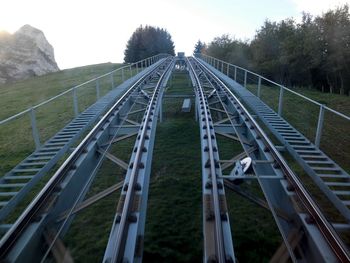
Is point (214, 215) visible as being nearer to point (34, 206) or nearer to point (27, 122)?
point (34, 206)

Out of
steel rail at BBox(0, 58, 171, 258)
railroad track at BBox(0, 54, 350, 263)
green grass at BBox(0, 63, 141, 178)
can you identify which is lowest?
green grass at BBox(0, 63, 141, 178)

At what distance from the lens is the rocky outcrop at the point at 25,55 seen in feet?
118

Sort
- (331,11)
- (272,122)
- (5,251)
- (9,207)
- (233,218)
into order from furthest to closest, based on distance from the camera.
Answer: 1. (331,11)
2. (272,122)
3. (233,218)
4. (9,207)
5. (5,251)

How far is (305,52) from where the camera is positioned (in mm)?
32875

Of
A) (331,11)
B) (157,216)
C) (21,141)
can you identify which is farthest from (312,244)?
(331,11)

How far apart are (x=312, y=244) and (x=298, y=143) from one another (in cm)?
416

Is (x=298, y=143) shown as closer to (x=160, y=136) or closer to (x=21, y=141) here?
(x=160, y=136)

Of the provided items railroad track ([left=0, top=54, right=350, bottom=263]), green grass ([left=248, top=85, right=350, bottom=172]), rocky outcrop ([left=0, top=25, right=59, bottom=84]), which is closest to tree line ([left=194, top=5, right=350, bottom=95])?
green grass ([left=248, top=85, right=350, bottom=172])

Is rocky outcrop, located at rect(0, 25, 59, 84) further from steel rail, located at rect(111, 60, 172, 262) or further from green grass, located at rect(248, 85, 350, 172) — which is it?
steel rail, located at rect(111, 60, 172, 262)

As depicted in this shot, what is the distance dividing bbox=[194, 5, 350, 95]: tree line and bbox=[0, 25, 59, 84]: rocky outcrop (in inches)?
998

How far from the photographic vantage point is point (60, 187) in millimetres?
5023

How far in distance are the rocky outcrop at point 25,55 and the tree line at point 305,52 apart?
25351 mm

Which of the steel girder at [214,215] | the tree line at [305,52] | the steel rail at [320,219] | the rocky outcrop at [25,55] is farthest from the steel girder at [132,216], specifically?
the rocky outcrop at [25,55]

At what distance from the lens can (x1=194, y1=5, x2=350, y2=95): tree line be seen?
29380mm
